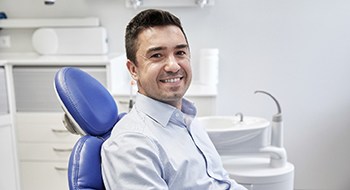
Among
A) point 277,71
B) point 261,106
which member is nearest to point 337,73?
point 277,71

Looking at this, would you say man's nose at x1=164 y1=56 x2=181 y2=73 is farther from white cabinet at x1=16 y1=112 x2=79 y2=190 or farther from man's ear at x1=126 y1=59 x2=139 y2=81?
white cabinet at x1=16 y1=112 x2=79 y2=190

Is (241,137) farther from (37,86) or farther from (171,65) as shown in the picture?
(37,86)

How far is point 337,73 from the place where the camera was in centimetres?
234

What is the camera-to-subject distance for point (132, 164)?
902mm

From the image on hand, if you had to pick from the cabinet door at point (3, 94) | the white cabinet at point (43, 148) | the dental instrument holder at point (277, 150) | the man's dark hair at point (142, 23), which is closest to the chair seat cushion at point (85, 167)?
the man's dark hair at point (142, 23)

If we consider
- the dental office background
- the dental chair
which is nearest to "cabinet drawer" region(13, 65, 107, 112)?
the dental office background

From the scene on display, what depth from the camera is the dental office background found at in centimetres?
229

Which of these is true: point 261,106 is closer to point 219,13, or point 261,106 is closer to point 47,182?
point 219,13

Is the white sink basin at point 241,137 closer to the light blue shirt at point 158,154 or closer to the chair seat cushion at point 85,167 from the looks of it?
the light blue shirt at point 158,154

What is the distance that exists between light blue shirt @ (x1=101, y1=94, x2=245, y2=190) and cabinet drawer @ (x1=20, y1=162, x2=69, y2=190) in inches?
49.1

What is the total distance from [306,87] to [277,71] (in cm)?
23

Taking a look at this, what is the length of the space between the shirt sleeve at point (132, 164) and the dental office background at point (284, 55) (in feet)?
4.98

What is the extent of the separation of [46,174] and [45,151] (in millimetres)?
153

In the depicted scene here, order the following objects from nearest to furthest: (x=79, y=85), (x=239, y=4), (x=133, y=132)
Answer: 1. (x=133, y=132)
2. (x=79, y=85)
3. (x=239, y=4)
